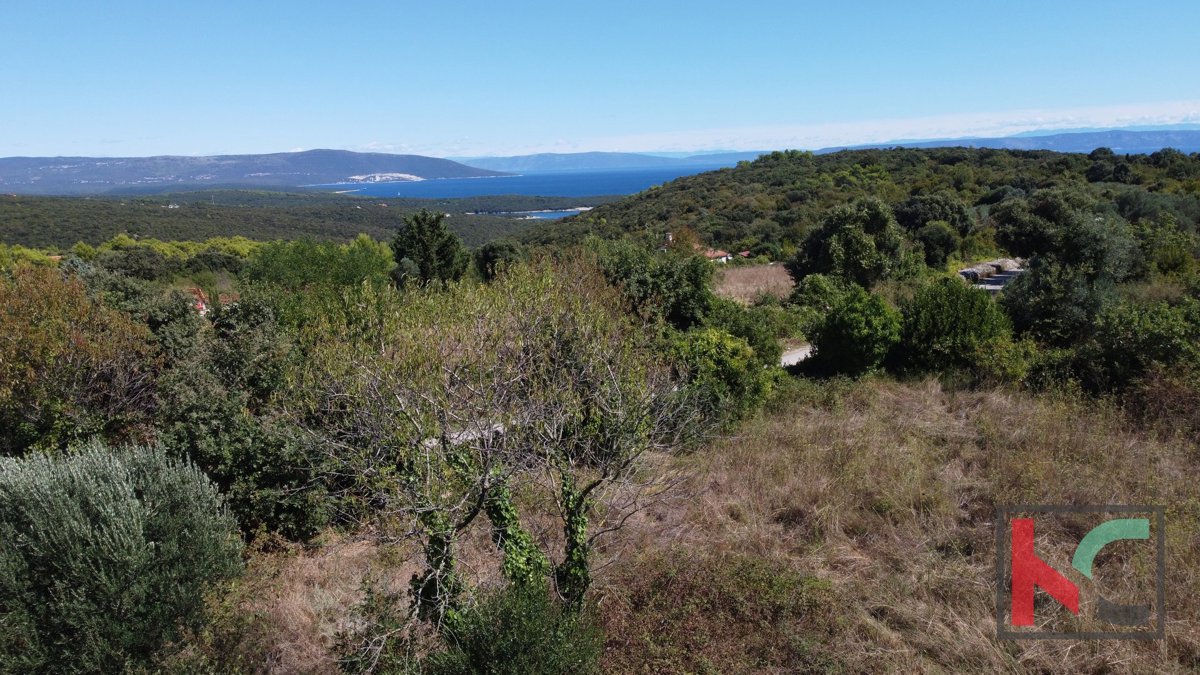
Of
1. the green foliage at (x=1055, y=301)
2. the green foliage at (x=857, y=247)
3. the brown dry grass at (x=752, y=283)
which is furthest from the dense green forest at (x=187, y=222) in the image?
the green foliage at (x=1055, y=301)

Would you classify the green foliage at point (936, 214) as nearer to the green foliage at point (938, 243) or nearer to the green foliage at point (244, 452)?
the green foliage at point (938, 243)

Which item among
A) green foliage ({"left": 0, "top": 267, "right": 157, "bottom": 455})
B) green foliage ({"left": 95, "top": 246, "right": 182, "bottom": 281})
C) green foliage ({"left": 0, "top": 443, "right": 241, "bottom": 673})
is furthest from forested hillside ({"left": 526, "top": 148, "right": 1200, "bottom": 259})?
green foliage ({"left": 95, "top": 246, "right": 182, "bottom": 281})

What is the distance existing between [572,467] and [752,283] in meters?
17.7

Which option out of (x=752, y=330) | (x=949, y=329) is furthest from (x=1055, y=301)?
(x=752, y=330)

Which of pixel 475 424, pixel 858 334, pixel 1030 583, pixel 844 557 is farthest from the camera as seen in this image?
pixel 858 334

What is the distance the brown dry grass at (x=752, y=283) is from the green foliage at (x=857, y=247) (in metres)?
1.12

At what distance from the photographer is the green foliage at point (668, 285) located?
46.8 ft

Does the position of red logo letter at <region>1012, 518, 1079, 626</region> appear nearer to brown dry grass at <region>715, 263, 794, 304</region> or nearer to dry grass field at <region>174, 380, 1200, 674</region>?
dry grass field at <region>174, 380, 1200, 674</region>

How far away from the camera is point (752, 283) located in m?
22.7

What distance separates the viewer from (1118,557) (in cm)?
627

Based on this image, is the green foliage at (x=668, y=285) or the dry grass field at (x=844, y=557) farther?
the green foliage at (x=668, y=285)

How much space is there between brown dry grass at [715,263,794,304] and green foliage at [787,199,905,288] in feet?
3.68

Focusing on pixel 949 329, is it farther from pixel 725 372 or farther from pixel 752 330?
pixel 725 372

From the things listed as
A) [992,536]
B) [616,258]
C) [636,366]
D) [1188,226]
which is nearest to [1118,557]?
[992,536]
